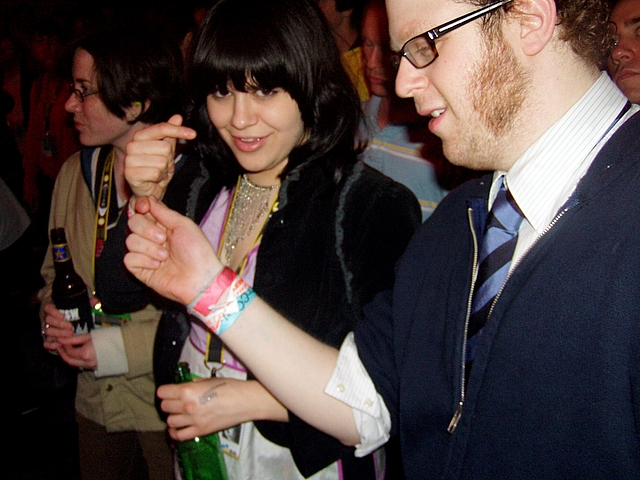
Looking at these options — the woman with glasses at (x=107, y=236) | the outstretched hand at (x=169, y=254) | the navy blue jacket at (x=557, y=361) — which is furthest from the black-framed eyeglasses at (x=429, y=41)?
the woman with glasses at (x=107, y=236)

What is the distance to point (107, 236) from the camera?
2.19m

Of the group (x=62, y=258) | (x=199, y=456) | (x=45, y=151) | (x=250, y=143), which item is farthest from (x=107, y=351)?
(x=45, y=151)

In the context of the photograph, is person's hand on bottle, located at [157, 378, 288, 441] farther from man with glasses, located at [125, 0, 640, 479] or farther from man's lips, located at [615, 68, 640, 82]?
man's lips, located at [615, 68, 640, 82]

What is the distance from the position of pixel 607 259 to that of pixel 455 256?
442 millimetres

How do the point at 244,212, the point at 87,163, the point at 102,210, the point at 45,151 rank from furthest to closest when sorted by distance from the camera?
1. the point at 45,151
2. the point at 87,163
3. the point at 102,210
4. the point at 244,212

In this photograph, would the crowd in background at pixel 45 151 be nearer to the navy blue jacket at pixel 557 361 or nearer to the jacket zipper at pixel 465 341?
the jacket zipper at pixel 465 341

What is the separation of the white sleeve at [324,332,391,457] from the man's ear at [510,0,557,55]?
0.95 meters

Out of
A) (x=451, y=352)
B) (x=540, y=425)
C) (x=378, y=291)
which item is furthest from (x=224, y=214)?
(x=540, y=425)

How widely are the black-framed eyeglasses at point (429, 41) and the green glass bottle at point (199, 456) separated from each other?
128 centimetres

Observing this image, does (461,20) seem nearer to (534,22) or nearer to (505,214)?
(534,22)

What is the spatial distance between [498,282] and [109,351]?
1.80 metres

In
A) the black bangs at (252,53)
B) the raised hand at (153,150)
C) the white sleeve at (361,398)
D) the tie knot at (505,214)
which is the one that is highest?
the black bangs at (252,53)

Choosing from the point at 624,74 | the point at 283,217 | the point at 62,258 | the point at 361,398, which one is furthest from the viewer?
the point at 62,258

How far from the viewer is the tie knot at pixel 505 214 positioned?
1141 millimetres
